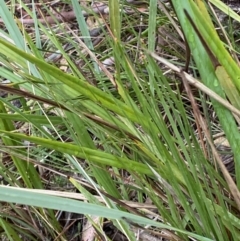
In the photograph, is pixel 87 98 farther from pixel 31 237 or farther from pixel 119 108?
pixel 31 237

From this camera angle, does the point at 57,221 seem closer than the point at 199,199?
No

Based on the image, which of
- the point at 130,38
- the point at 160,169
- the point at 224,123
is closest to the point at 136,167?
the point at 160,169

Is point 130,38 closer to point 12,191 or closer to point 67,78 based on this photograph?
point 67,78

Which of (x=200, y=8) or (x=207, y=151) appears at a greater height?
(x=200, y=8)

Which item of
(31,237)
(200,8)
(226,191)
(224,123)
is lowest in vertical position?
(31,237)

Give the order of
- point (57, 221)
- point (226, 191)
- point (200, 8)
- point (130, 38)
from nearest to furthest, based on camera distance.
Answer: point (200, 8) → point (226, 191) → point (57, 221) → point (130, 38)

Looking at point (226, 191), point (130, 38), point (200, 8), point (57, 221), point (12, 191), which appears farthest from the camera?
point (130, 38)

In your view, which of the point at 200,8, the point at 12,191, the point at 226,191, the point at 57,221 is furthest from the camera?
the point at 57,221

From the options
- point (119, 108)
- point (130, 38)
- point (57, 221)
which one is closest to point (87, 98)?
point (119, 108)

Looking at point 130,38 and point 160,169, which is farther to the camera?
point 130,38
